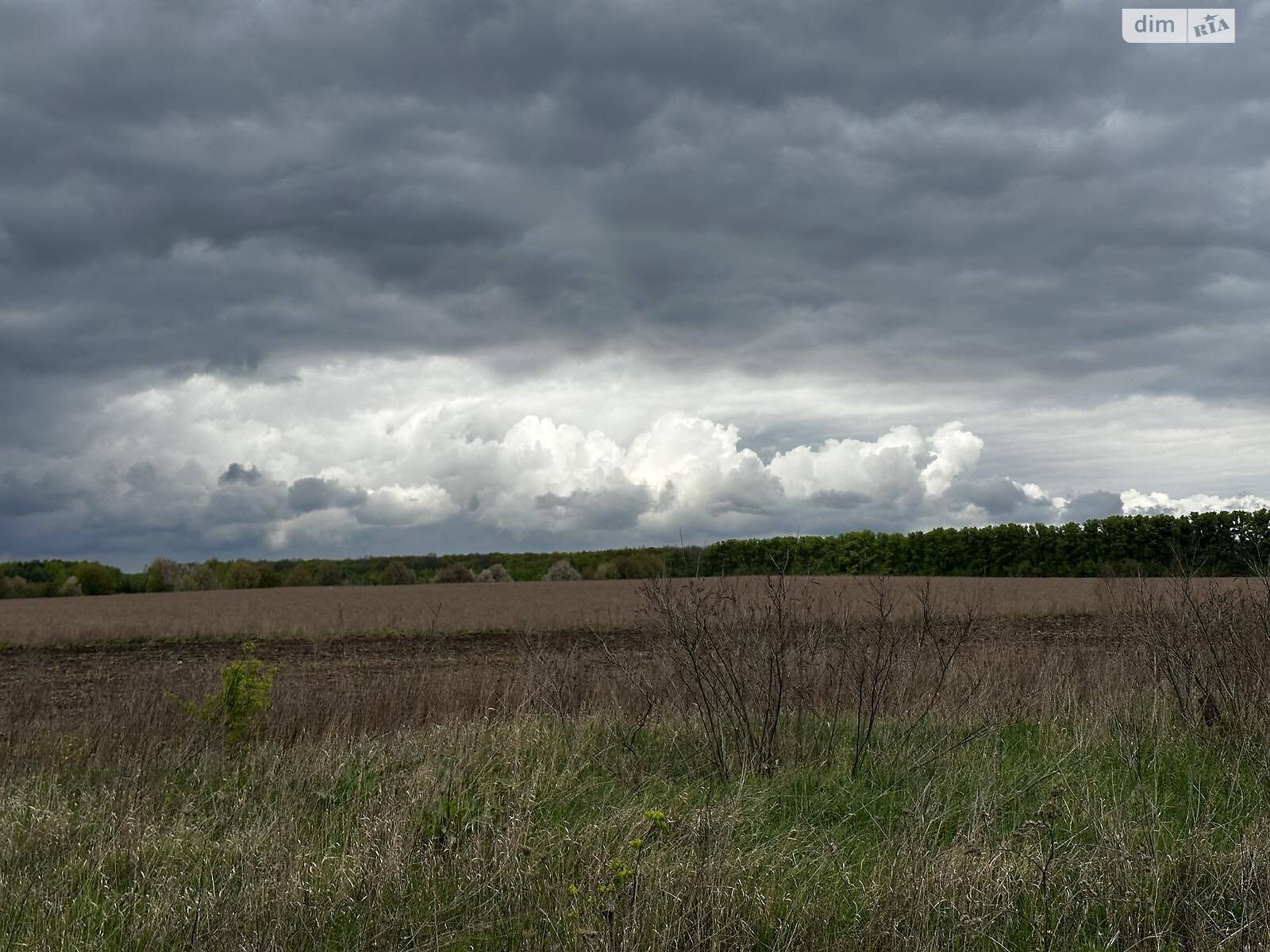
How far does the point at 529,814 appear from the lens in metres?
6.07

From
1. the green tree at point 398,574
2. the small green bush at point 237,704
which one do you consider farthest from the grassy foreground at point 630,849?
the green tree at point 398,574

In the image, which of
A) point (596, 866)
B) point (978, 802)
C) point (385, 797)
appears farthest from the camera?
point (385, 797)

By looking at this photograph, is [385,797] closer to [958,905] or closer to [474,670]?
[958,905]

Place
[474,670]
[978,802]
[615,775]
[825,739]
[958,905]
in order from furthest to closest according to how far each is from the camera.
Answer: [474,670], [825,739], [615,775], [978,802], [958,905]

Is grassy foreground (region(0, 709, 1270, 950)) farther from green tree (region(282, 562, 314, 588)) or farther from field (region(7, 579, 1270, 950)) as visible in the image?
green tree (region(282, 562, 314, 588))

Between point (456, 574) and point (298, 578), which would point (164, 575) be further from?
point (456, 574)

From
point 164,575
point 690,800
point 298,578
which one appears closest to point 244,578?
point 298,578

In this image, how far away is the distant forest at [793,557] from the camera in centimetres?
4719

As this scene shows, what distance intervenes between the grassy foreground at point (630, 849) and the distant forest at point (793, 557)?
1560 inches

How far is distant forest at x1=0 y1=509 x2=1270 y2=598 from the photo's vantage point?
47.2m

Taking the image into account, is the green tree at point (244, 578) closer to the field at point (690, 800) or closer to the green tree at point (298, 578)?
the green tree at point (298, 578)

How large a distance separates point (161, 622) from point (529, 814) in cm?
2615

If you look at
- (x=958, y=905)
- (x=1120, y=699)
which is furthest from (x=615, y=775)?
(x=1120, y=699)

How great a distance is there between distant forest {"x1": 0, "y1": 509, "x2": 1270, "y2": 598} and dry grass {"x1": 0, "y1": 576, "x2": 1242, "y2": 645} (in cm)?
624
